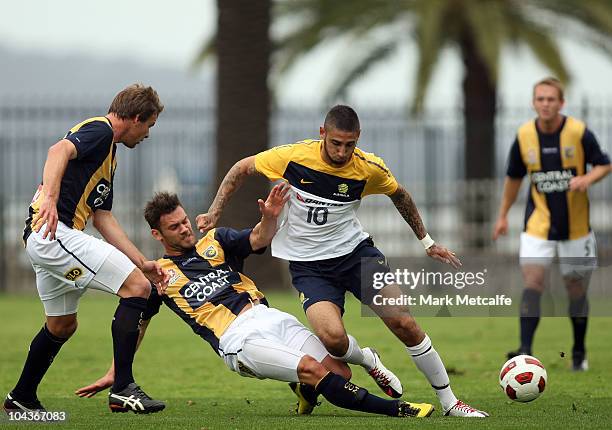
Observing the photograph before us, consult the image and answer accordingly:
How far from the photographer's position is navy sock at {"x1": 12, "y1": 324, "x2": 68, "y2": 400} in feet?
27.1

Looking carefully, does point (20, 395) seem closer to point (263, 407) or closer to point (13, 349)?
point (263, 407)

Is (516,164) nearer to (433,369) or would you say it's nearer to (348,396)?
(433,369)

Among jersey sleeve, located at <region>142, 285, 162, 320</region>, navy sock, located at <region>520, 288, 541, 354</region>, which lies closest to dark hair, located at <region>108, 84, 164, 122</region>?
jersey sleeve, located at <region>142, 285, 162, 320</region>

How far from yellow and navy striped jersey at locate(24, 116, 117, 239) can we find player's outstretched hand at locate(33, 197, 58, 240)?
1.45ft

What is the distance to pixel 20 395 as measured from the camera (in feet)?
27.1

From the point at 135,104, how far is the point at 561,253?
4795mm

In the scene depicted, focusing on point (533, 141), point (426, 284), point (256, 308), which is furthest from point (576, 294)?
point (256, 308)

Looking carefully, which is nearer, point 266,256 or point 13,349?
point 13,349

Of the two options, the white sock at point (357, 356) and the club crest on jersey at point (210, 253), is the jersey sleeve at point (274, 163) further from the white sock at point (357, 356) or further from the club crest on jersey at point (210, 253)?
the white sock at point (357, 356)

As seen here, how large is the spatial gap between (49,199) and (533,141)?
523 centimetres

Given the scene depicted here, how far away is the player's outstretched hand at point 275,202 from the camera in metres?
8.23

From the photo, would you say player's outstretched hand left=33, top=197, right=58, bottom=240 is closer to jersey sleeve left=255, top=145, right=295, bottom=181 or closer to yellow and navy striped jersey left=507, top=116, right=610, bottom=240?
jersey sleeve left=255, top=145, right=295, bottom=181

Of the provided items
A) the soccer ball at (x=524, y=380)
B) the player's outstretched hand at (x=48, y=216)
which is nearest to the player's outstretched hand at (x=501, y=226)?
the soccer ball at (x=524, y=380)

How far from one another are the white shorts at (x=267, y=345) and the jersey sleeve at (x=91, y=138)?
4.52 feet
